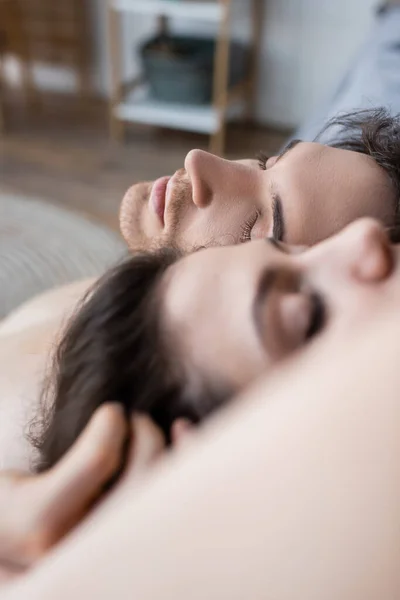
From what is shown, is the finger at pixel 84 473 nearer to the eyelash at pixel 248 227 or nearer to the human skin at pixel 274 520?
the human skin at pixel 274 520

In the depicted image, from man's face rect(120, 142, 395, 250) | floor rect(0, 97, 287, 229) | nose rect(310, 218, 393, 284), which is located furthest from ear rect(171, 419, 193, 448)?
floor rect(0, 97, 287, 229)

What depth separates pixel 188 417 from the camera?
0.49 m

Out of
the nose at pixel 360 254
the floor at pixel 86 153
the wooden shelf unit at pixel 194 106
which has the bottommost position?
the floor at pixel 86 153

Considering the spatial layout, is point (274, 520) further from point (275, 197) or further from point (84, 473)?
point (275, 197)

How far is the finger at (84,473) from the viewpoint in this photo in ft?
1.36

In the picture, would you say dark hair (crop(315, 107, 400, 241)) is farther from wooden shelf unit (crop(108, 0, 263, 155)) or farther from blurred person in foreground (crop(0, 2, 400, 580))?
wooden shelf unit (crop(108, 0, 263, 155))

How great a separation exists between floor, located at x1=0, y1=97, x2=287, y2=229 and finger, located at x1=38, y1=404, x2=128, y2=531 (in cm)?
165

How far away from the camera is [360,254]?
1.59 feet

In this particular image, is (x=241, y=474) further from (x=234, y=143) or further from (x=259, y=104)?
(x=259, y=104)

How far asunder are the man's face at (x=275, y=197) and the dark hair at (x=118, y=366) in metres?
0.17

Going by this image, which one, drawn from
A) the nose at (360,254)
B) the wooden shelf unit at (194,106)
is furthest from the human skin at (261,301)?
the wooden shelf unit at (194,106)

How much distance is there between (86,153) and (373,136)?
6.20 ft

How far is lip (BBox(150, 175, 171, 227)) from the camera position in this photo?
0.85 m

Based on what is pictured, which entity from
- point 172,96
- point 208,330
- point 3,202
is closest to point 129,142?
point 172,96
